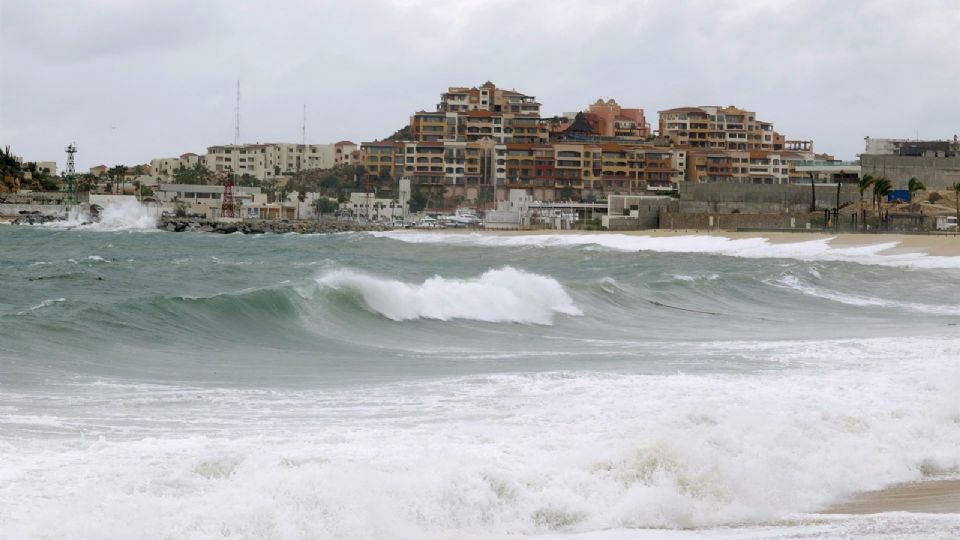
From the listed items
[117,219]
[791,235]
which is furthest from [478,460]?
[117,219]

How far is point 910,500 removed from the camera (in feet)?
30.7

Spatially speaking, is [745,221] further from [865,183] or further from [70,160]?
[70,160]

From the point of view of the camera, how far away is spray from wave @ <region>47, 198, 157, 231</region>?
104m

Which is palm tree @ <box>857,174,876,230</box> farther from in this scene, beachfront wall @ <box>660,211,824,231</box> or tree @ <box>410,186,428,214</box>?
tree @ <box>410,186,428,214</box>

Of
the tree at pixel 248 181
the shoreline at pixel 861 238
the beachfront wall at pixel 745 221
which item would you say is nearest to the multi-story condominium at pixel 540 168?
the tree at pixel 248 181

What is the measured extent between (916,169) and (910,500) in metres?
78.7

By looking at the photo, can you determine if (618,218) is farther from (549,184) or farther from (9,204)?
(9,204)

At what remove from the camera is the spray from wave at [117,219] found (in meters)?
104

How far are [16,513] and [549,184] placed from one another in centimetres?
12564

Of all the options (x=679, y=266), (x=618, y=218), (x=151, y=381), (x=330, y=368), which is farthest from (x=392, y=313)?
(x=618, y=218)

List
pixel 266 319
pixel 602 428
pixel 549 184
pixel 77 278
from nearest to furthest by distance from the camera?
pixel 602 428, pixel 266 319, pixel 77 278, pixel 549 184

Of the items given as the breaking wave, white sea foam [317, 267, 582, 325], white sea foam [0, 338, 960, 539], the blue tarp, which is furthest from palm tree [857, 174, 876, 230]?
white sea foam [0, 338, 960, 539]

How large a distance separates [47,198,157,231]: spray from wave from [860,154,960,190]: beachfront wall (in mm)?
59077

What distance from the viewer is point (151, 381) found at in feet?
43.8
